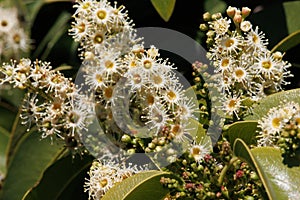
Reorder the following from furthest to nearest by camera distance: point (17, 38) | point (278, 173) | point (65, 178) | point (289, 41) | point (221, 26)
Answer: point (17, 38)
point (65, 178)
point (289, 41)
point (221, 26)
point (278, 173)

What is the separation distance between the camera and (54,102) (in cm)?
169

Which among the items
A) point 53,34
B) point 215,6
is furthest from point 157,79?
point 53,34

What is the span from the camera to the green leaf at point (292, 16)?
2338 millimetres

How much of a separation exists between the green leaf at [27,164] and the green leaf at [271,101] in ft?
3.07

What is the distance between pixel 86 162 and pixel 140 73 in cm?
68

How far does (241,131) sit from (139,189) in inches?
10.9

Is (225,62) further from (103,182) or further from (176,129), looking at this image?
(103,182)

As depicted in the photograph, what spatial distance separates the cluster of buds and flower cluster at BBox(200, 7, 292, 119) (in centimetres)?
14

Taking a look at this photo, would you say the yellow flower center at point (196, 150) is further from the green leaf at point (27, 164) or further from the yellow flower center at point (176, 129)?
the green leaf at point (27, 164)

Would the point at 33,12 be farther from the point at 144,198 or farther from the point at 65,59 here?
the point at 144,198

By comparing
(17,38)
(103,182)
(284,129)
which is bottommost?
(103,182)

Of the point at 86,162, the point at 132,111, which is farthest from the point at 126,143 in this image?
the point at 86,162

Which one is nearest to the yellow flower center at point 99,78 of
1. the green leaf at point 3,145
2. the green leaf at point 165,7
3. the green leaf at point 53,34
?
the green leaf at point 165,7

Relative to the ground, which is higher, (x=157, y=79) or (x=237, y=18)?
(x=237, y=18)
